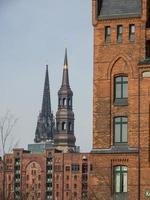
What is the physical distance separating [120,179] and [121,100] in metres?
5.36

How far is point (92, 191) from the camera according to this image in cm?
5775

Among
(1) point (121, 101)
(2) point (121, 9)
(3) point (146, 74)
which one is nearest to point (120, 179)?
(1) point (121, 101)

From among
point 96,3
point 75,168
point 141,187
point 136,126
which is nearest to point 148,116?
point 136,126

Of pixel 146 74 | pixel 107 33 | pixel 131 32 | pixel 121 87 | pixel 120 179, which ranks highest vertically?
pixel 107 33

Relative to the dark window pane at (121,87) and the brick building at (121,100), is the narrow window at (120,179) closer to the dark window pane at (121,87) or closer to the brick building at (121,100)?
the brick building at (121,100)

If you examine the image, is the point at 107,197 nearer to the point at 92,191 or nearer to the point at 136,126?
the point at 92,191

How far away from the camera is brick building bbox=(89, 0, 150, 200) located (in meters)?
56.7

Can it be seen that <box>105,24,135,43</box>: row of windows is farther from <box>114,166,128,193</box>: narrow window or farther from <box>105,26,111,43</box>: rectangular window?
<box>114,166,128,193</box>: narrow window

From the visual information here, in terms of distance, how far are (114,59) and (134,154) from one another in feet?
22.0

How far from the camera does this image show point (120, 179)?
57.0 m

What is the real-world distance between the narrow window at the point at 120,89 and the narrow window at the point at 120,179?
14.9 ft

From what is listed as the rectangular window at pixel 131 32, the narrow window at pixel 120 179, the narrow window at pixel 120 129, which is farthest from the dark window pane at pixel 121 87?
the narrow window at pixel 120 179

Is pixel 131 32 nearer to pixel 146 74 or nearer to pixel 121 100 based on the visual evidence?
pixel 146 74

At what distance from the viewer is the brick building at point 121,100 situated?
56719mm
